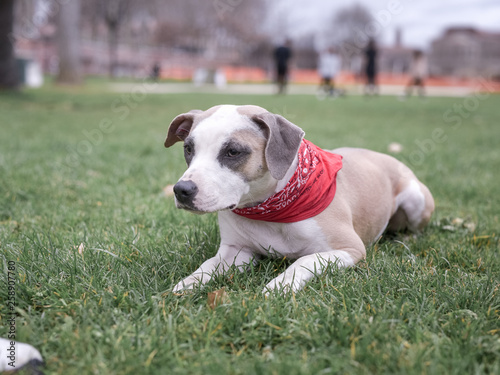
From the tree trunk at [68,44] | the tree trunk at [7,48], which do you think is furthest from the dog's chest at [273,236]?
the tree trunk at [68,44]

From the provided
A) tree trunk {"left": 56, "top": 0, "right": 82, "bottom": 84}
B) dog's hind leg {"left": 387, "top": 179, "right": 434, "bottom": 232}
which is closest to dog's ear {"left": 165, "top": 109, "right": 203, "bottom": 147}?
dog's hind leg {"left": 387, "top": 179, "right": 434, "bottom": 232}

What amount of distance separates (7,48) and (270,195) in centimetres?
1686

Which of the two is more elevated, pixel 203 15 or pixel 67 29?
pixel 203 15

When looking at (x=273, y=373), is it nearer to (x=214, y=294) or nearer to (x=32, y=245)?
(x=214, y=294)

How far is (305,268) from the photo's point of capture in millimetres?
2686

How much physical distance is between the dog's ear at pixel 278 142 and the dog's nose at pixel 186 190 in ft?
1.47

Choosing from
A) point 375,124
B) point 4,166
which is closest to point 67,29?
point 375,124

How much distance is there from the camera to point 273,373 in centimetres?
181

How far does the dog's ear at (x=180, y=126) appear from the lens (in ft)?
10.0

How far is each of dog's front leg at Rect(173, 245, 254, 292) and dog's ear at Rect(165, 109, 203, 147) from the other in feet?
2.62

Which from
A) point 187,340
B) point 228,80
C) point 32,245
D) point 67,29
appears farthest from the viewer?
point 228,80

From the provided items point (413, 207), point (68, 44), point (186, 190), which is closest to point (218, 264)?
point (186, 190)

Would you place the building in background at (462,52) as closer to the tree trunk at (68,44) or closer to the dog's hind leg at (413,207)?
the tree trunk at (68,44)

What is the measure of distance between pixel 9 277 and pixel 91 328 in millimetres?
682
